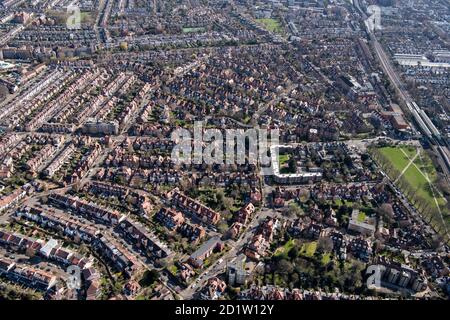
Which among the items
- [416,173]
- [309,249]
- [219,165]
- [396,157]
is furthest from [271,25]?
[309,249]

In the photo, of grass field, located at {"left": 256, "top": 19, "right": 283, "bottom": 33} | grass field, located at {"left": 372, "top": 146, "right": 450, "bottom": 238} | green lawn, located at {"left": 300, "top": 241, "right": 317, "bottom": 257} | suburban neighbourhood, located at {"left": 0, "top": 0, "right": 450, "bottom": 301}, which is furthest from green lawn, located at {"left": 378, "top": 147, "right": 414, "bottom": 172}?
grass field, located at {"left": 256, "top": 19, "right": 283, "bottom": 33}

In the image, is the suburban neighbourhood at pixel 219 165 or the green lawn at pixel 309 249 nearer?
the suburban neighbourhood at pixel 219 165

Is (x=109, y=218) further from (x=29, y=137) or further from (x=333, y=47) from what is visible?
(x=333, y=47)

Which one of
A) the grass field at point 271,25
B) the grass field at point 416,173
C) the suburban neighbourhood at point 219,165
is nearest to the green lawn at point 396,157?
the grass field at point 416,173

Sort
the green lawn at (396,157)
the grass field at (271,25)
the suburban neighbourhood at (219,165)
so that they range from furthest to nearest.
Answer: the grass field at (271,25)
the green lawn at (396,157)
the suburban neighbourhood at (219,165)

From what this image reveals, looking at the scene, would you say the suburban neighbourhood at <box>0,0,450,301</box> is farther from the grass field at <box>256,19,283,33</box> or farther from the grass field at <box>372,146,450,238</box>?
the grass field at <box>256,19,283,33</box>

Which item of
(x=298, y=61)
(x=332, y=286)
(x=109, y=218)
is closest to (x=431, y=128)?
(x=298, y=61)

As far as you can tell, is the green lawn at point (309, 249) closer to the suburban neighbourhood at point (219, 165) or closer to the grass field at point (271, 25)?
the suburban neighbourhood at point (219, 165)
